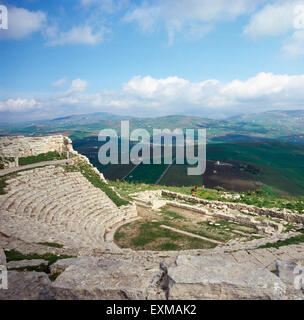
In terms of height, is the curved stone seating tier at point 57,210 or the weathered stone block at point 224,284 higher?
the weathered stone block at point 224,284

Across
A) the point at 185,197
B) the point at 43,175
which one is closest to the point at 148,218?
the point at 185,197

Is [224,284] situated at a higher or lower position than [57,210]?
higher

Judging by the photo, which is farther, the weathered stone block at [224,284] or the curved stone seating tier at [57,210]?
the curved stone seating tier at [57,210]

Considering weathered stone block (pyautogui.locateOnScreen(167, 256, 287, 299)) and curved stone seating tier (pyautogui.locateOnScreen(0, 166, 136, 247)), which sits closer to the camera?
weathered stone block (pyautogui.locateOnScreen(167, 256, 287, 299))

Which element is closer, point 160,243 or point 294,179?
point 160,243

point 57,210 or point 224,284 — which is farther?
point 57,210
